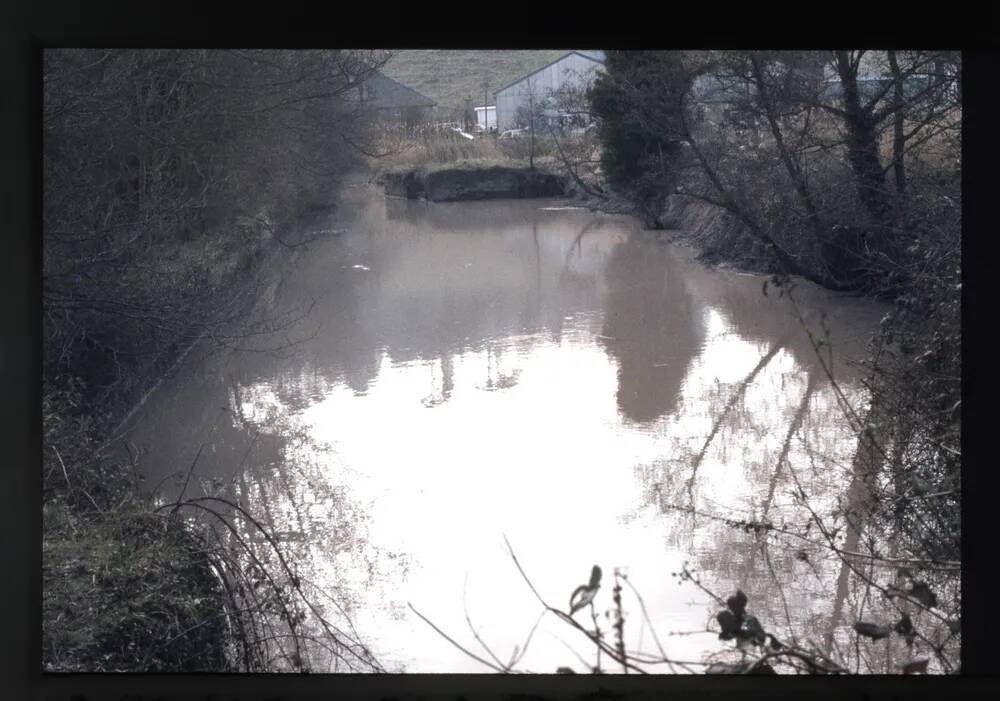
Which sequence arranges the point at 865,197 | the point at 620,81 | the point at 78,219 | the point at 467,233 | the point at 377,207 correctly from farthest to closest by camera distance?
1. the point at 467,233
2. the point at 377,207
3. the point at 620,81
4. the point at 865,197
5. the point at 78,219

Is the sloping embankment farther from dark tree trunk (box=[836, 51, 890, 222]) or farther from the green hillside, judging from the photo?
dark tree trunk (box=[836, 51, 890, 222])

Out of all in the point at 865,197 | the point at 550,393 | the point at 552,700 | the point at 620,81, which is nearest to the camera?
the point at 552,700

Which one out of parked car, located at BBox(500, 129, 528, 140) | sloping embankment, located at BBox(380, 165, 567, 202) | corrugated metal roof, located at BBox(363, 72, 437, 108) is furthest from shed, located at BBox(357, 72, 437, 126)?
sloping embankment, located at BBox(380, 165, 567, 202)

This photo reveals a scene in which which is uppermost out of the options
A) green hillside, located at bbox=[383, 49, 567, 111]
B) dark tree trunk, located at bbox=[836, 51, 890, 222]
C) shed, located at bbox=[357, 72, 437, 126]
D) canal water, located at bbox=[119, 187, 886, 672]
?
green hillside, located at bbox=[383, 49, 567, 111]

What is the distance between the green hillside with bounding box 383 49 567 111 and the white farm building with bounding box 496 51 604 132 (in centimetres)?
10

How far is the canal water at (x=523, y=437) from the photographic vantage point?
5.20 m

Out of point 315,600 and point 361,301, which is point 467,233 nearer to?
point 361,301

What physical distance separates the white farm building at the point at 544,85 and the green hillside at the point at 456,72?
10 centimetres

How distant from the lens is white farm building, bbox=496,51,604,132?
28.9 feet

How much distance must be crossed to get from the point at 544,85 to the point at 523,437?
3167 mm

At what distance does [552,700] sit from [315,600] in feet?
11.9

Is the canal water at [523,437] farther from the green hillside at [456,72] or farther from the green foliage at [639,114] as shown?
the green hillside at [456,72]

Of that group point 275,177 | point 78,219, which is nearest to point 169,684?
point 78,219

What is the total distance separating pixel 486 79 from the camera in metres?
8.33
